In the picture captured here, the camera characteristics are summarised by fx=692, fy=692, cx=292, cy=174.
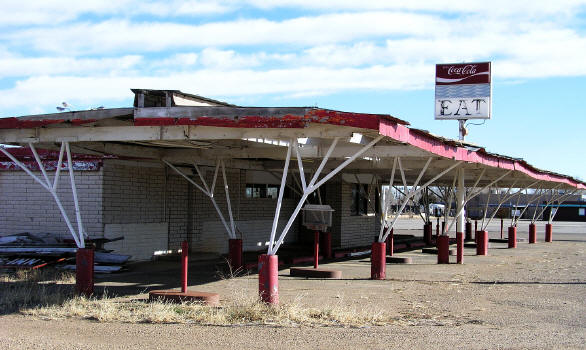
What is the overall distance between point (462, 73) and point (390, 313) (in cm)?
2477

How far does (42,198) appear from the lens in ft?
59.0

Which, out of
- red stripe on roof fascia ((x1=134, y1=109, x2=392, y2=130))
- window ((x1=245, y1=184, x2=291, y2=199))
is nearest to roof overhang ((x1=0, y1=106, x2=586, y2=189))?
red stripe on roof fascia ((x1=134, y1=109, x2=392, y2=130))

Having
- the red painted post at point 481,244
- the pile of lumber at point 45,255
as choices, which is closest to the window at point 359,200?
the red painted post at point 481,244

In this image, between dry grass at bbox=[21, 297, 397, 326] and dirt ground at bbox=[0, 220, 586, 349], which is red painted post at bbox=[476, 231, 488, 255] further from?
dry grass at bbox=[21, 297, 397, 326]

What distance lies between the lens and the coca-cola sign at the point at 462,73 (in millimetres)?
33094

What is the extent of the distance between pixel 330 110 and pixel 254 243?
14.1 metres

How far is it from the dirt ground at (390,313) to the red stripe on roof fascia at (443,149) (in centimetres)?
282

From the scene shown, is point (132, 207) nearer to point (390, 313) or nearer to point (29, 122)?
point (29, 122)

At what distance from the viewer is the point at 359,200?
1152 inches

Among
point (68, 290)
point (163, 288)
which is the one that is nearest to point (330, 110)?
point (163, 288)

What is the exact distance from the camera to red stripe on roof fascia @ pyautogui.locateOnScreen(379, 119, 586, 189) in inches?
462

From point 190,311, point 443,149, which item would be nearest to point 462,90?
point 443,149

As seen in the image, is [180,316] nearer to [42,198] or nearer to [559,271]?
[42,198]

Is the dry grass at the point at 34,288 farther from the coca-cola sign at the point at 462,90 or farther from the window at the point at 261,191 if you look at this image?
the coca-cola sign at the point at 462,90
